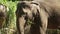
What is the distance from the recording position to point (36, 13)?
21.3 feet

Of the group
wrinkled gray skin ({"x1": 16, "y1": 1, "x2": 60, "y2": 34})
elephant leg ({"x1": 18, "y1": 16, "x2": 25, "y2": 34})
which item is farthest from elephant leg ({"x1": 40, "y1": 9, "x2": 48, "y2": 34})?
elephant leg ({"x1": 18, "y1": 16, "x2": 25, "y2": 34})

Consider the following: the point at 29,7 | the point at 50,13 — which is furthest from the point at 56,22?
the point at 29,7

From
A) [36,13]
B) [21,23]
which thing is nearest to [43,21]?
[36,13]

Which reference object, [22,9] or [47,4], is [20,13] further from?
[47,4]

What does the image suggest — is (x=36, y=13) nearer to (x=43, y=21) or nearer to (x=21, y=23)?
(x=43, y=21)

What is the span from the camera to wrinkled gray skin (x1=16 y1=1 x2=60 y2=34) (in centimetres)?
612

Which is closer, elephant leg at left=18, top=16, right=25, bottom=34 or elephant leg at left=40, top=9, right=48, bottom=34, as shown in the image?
elephant leg at left=18, top=16, right=25, bottom=34

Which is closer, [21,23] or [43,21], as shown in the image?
[21,23]

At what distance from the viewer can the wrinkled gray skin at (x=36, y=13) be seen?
20.1 feet

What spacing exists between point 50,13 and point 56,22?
0.69 feet

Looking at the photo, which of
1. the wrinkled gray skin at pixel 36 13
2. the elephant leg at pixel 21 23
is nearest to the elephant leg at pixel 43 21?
the wrinkled gray skin at pixel 36 13

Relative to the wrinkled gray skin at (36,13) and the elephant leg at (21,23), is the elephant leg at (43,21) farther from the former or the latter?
the elephant leg at (21,23)

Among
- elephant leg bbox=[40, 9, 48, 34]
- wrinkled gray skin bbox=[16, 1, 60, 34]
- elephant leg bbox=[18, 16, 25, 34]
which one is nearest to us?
elephant leg bbox=[18, 16, 25, 34]

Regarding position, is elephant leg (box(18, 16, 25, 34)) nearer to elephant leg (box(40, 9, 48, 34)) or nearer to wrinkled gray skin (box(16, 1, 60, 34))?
wrinkled gray skin (box(16, 1, 60, 34))
